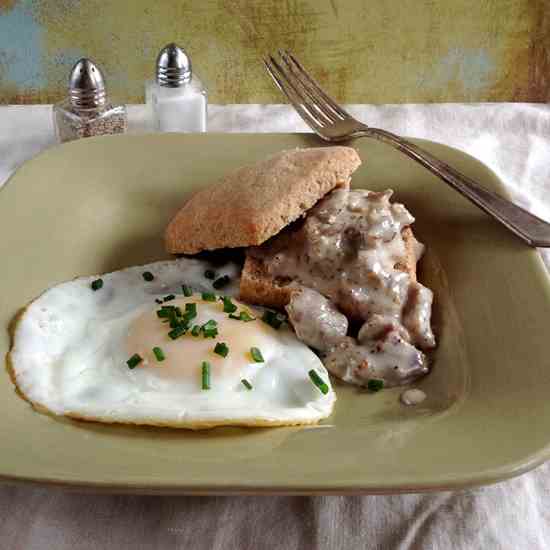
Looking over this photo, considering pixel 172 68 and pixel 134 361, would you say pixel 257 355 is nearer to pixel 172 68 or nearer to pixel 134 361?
pixel 134 361

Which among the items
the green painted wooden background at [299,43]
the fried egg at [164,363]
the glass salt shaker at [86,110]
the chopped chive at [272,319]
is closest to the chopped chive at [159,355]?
the fried egg at [164,363]

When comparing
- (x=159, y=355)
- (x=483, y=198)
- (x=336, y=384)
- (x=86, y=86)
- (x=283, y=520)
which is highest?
(x=86, y=86)

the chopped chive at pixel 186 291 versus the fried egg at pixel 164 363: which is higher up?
the chopped chive at pixel 186 291

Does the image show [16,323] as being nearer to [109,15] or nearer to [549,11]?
[109,15]

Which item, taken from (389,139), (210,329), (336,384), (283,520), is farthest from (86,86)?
(283,520)

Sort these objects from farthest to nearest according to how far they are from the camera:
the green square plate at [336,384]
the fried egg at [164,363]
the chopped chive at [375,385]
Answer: the chopped chive at [375,385] < the fried egg at [164,363] < the green square plate at [336,384]

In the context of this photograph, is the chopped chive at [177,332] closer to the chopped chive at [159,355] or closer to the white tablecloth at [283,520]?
the chopped chive at [159,355]

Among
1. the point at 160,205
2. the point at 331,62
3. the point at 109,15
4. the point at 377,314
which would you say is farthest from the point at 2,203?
the point at 331,62
